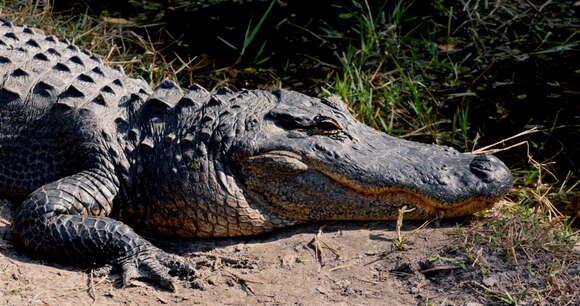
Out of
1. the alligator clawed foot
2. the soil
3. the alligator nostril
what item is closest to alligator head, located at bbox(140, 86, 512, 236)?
the alligator nostril

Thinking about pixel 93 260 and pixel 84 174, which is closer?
pixel 93 260

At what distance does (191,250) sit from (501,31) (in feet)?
12.3

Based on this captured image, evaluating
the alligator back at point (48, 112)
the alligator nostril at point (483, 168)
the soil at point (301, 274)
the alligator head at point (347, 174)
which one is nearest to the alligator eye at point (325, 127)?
the alligator head at point (347, 174)

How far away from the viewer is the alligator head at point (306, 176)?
383 cm

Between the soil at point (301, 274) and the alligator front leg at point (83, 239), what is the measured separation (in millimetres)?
75

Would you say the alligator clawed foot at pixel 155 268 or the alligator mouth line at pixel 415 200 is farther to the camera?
the alligator mouth line at pixel 415 200

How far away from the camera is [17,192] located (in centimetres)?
424

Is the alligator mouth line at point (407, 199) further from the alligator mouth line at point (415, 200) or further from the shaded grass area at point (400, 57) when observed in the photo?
the shaded grass area at point (400, 57)

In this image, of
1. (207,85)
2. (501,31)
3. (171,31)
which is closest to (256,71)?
(207,85)

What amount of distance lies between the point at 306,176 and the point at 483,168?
944mm

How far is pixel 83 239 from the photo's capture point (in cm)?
364

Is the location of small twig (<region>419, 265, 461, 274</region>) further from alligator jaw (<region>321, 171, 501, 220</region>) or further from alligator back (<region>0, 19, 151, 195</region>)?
alligator back (<region>0, 19, 151, 195</region>)

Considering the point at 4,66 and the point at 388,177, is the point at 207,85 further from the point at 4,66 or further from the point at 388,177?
the point at 388,177

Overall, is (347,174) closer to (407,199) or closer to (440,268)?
(407,199)
